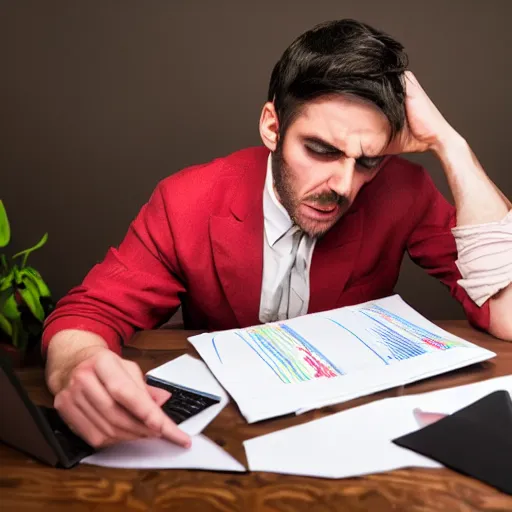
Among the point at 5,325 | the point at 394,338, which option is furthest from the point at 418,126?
the point at 5,325

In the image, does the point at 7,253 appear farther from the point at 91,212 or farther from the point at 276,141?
the point at 276,141

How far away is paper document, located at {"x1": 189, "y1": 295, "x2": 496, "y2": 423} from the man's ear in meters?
0.42

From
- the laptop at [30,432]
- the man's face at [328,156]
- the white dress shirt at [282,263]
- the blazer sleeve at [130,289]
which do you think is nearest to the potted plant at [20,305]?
the blazer sleeve at [130,289]

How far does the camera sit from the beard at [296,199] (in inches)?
48.4

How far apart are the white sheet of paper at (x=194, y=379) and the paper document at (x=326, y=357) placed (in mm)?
12

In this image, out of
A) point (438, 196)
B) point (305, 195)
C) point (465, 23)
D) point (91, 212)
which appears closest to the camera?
point (305, 195)

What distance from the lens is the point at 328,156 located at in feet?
3.92

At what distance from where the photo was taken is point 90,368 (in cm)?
71

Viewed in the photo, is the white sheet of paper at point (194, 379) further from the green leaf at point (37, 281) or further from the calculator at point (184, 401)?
the green leaf at point (37, 281)

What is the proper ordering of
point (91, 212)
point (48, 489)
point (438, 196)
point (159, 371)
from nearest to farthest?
point (48, 489) → point (159, 371) → point (438, 196) → point (91, 212)

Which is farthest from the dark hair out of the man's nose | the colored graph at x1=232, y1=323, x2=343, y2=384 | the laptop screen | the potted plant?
the potted plant

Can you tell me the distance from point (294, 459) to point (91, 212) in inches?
72.3

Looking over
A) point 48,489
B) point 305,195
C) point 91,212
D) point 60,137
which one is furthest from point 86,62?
point 48,489

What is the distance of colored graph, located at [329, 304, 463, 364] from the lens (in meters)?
0.94
